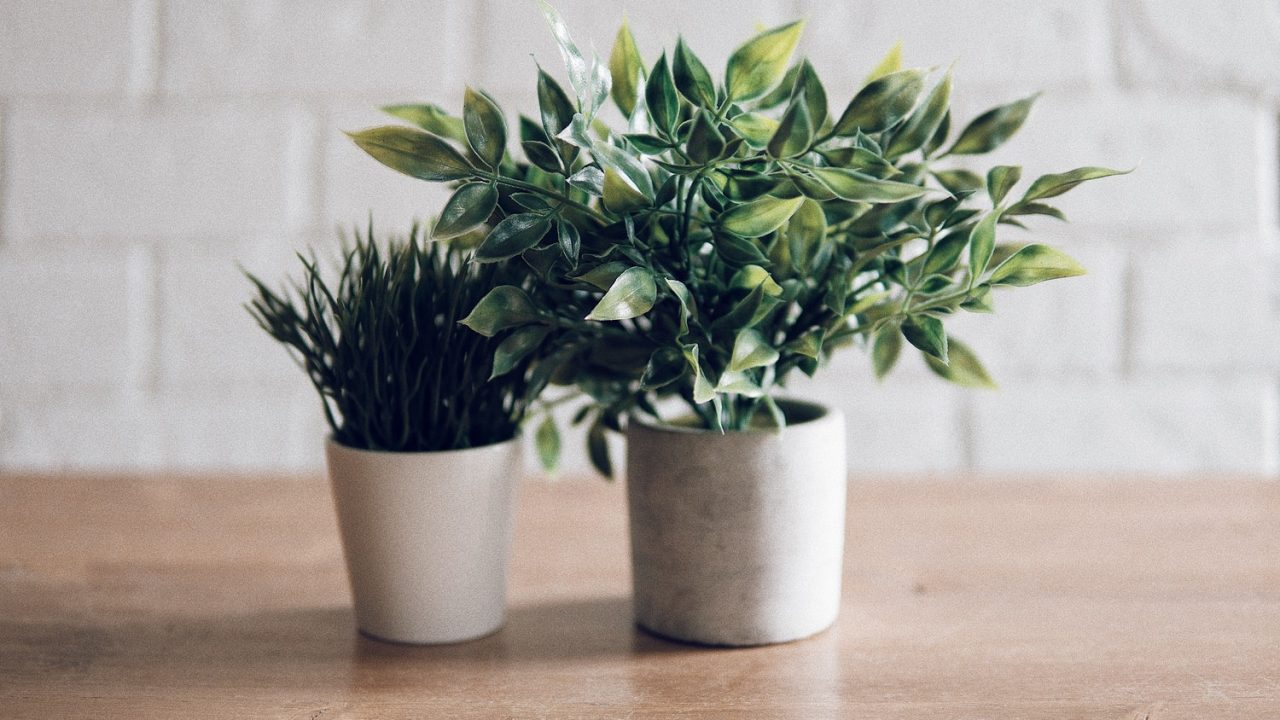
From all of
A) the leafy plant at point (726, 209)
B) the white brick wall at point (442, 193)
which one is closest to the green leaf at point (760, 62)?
the leafy plant at point (726, 209)

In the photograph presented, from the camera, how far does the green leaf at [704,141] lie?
405 mm

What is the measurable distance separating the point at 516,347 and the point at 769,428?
126 mm

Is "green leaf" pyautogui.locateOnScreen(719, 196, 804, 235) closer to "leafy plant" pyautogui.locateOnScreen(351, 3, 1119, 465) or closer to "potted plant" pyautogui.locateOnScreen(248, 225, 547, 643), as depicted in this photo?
"leafy plant" pyautogui.locateOnScreen(351, 3, 1119, 465)

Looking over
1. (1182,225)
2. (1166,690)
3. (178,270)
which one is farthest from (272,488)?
(1182,225)

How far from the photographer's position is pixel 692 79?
431mm

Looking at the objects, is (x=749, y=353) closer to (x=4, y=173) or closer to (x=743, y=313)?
(x=743, y=313)

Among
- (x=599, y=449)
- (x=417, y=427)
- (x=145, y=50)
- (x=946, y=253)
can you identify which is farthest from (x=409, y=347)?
(x=145, y=50)

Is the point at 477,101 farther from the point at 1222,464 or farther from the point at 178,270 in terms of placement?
the point at 1222,464

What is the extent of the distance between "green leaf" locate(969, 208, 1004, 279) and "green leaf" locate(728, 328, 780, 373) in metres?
0.09

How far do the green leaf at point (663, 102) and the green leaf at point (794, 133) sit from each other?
0.05 m

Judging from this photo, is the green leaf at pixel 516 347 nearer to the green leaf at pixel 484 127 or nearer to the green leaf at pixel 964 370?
the green leaf at pixel 484 127

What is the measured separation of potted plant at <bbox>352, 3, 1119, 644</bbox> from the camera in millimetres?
422

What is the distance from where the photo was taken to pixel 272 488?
2.75 ft

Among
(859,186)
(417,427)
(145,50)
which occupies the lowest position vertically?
(417,427)
